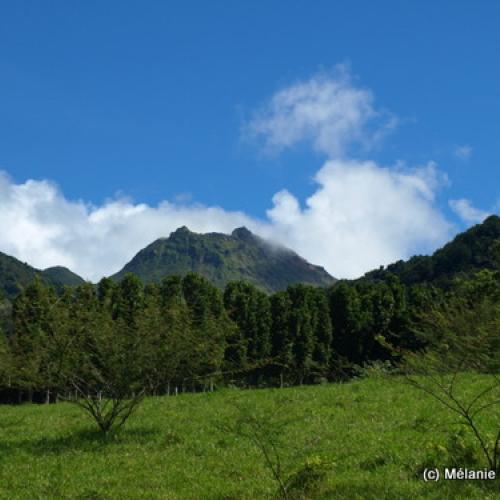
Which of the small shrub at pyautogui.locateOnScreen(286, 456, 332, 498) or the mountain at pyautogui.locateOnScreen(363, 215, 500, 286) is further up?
the mountain at pyautogui.locateOnScreen(363, 215, 500, 286)

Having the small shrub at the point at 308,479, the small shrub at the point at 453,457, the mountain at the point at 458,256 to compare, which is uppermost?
→ the mountain at the point at 458,256

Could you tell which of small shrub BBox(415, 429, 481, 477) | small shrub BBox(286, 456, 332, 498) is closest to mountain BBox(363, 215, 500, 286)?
small shrub BBox(415, 429, 481, 477)

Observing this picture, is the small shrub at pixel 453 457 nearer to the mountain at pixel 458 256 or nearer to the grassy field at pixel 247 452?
the grassy field at pixel 247 452

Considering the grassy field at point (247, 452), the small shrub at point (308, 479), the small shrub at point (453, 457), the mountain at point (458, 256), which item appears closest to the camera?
the small shrub at point (308, 479)

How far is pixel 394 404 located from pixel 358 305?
5849 cm

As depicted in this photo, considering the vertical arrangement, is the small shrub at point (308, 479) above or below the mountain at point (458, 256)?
below

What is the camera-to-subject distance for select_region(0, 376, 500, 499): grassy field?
39.3 feet

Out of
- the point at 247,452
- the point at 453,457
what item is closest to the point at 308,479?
the point at 453,457

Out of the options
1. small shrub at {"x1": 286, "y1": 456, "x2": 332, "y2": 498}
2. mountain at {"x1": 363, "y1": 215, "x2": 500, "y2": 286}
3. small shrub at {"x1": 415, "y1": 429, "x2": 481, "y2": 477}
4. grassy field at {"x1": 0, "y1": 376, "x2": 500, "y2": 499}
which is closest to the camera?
small shrub at {"x1": 286, "y1": 456, "x2": 332, "y2": 498}

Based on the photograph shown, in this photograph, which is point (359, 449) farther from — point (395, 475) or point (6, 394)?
point (6, 394)

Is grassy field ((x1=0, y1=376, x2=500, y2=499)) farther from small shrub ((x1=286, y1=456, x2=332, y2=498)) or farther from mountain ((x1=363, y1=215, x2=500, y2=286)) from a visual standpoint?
mountain ((x1=363, y1=215, x2=500, y2=286))

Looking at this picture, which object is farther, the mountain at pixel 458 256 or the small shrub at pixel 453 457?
the mountain at pixel 458 256

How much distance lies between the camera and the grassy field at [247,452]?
12.0m

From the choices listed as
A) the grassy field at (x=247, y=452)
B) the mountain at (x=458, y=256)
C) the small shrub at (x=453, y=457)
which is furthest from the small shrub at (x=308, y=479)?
the mountain at (x=458, y=256)
